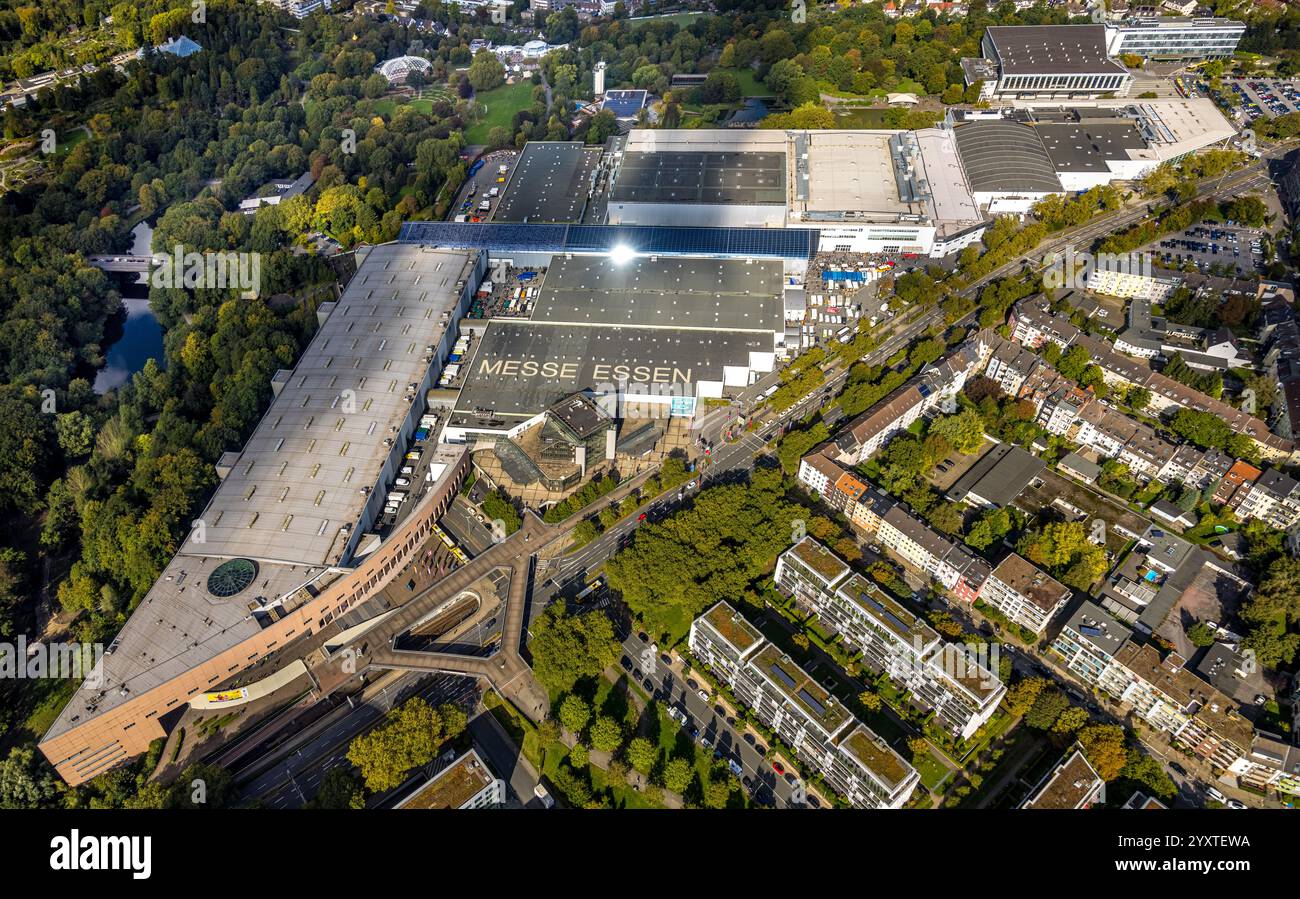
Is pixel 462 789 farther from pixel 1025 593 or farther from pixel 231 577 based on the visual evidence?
pixel 1025 593

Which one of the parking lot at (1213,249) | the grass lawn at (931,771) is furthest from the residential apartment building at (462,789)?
the parking lot at (1213,249)

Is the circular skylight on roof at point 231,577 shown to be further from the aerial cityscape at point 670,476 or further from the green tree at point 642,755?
the green tree at point 642,755


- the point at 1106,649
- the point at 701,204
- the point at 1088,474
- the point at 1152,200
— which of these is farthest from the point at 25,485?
the point at 1152,200

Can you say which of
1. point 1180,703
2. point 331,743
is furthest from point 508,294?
point 1180,703

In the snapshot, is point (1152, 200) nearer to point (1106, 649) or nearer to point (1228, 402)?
point (1228, 402)

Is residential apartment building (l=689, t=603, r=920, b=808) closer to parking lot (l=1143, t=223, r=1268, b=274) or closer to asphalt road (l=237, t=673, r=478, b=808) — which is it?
asphalt road (l=237, t=673, r=478, b=808)

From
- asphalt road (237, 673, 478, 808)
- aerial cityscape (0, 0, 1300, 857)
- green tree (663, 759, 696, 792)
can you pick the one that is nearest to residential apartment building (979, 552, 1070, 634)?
aerial cityscape (0, 0, 1300, 857)

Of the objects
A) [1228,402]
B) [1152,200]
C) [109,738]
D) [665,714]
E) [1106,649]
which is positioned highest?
[1152,200]
